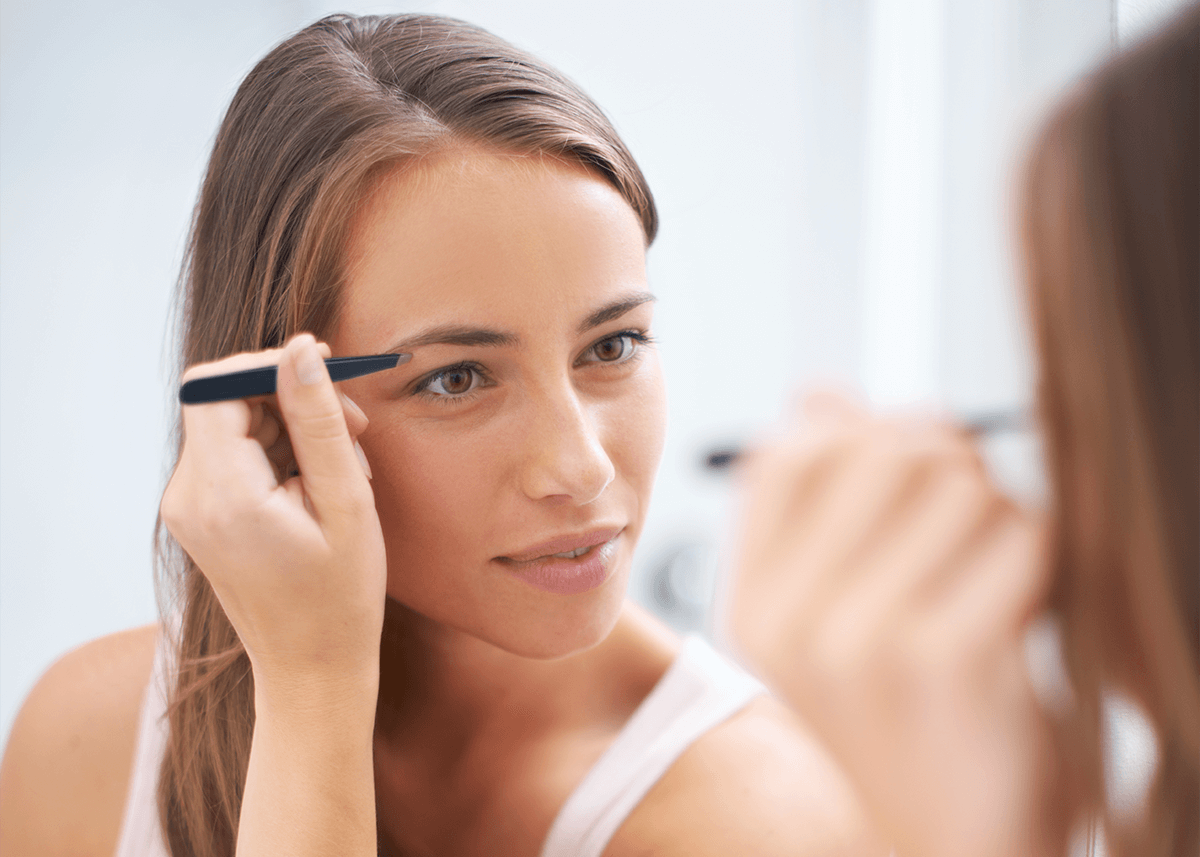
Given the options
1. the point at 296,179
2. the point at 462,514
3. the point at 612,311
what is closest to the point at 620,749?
the point at 462,514

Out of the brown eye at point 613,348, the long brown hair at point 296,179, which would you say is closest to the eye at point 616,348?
the brown eye at point 613,348

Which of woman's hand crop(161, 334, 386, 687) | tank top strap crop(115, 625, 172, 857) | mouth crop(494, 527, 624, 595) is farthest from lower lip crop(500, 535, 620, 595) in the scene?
tank top strap crop(115, 625, 172, 857)

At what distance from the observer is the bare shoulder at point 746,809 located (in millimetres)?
654

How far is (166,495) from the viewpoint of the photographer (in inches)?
20.9

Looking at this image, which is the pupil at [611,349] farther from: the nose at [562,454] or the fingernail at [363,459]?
the fingernail at [363,459]

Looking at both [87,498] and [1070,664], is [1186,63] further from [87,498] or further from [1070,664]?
[87,498]

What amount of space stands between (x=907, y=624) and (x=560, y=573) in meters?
0.33

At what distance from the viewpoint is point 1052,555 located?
337mm

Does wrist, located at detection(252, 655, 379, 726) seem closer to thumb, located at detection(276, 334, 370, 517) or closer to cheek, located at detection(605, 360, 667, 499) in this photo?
thumb, located at detection(276, 334, 370, 517)

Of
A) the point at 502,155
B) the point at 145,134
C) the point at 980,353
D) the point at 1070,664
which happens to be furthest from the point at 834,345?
the point at 145,134

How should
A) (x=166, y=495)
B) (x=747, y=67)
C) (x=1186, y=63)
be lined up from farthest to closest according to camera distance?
(x=747, y=67) < (x=166, y=495) < (x=1186, y=63)

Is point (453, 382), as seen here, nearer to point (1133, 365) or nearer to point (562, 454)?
point (562, 454)

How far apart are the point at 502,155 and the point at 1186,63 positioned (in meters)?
0.40

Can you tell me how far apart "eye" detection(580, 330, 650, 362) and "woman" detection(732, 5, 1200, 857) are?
284 millimetres
